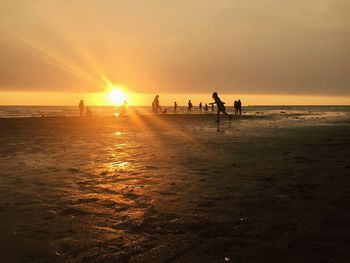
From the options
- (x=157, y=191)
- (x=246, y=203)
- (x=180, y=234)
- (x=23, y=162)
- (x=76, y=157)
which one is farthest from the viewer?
(x=76, y=157)

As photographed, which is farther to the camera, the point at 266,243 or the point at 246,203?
the point at 246,203

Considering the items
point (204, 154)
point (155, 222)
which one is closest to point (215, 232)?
point (155, 222)

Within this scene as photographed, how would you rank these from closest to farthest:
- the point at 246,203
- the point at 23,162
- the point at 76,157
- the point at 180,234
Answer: the point at 180,234 → the point at 246,203 → the point at 23,162 → the point at 76,157

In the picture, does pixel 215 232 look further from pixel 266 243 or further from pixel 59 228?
pixel 59 228

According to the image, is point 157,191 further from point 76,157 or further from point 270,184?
point 76,157

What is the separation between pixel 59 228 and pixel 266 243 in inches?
121

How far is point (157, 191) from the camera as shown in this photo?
754 centimetres

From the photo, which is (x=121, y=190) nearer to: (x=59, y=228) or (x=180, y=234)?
(x=59, y=228)

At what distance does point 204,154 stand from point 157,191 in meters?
5.70

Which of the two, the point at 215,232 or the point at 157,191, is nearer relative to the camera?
the point at 215,232

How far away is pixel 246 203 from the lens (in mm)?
6547

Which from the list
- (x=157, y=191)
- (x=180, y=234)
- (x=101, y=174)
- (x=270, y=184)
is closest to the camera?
(x=180, y=234)

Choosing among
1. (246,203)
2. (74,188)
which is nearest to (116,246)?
(246,203)

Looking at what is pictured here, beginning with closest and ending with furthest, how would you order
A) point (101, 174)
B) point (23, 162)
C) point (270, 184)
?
point (270, 184) < point (101, 174) < point (23, 162)
